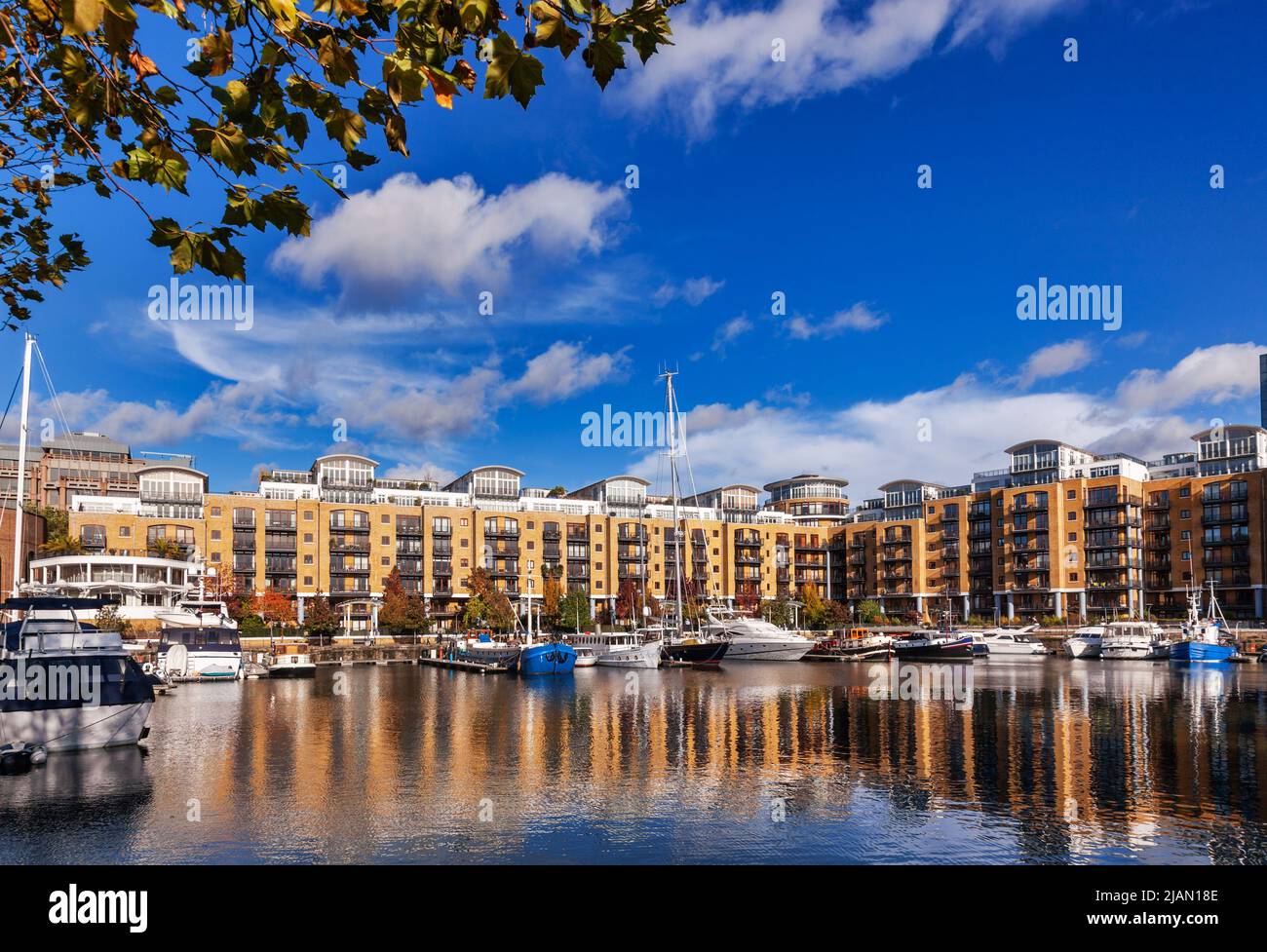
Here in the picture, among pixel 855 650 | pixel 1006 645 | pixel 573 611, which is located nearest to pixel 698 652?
pixel 855 650

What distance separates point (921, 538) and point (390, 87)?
12198 cm

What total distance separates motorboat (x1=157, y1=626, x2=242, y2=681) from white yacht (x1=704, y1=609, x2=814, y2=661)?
3923cm

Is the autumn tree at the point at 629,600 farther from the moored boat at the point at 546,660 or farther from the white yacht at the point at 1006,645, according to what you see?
the moored boat at the point at 546,660

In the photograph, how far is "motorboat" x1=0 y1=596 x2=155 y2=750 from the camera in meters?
25.9

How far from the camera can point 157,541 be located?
286ft

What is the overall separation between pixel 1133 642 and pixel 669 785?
72.7 metres

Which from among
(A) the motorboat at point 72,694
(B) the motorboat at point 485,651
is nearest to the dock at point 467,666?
(B) the motorboat at point 485,651

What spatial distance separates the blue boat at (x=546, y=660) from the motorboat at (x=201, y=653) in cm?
1859

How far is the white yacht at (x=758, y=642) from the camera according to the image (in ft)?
264

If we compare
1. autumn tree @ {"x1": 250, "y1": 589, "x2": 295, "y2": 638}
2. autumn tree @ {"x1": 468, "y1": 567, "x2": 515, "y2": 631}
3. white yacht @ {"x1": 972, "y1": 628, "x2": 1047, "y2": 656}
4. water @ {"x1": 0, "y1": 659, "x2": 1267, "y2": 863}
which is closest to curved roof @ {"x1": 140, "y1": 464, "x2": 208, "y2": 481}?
autumn tree @ {"x1": 250, "y1": 589, "x2": 295, "y2": 638}
